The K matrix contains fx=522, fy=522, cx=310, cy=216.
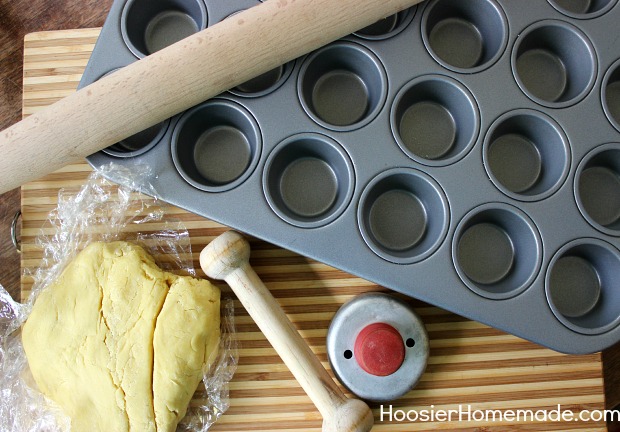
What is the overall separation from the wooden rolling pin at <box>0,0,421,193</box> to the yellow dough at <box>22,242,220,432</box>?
21 centimetres

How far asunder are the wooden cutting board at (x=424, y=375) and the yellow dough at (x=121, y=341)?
4.4 inches

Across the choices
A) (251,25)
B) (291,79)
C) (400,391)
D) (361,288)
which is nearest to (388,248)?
(361,288)

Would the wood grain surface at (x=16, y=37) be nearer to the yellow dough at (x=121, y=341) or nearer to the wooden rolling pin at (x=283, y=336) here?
the yellow dough at (x=121, y=341)

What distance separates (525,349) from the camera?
1.03m

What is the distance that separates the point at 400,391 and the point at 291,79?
60 centimetres

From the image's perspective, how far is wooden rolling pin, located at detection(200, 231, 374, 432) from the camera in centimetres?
91

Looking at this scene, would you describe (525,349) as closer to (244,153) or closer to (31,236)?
(244,153)

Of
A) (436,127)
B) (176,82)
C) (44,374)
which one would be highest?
(436,127)

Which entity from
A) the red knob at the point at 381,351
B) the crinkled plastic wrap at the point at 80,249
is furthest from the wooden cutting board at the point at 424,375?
the red knob at the point at 381,351

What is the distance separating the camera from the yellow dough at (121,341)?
91 centimetres

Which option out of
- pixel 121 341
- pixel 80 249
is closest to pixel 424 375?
pixel 121 341

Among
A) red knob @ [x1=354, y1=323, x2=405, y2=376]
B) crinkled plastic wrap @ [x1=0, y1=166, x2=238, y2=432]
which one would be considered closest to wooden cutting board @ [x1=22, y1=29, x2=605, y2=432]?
crinkled plastic wrap @ [x1=0, y1=166, x2=238, y2=432]

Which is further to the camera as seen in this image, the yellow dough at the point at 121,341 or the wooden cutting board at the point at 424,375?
the wooden cutting board at the point at 424,375

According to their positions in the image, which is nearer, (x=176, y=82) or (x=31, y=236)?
(x=176, y=82)
